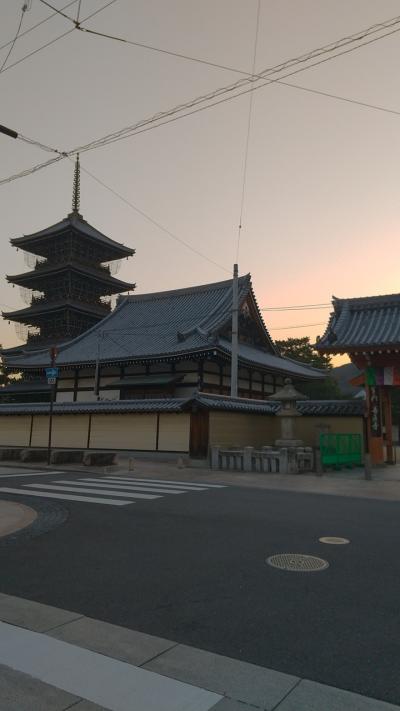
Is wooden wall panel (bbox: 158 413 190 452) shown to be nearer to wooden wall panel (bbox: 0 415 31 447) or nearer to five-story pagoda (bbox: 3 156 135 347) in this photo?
wooden wall panel (bbox: 0 415 31 447)

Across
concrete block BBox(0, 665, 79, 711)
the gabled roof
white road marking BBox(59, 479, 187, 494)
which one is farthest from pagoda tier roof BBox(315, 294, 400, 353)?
concrete block BBox(0, 665, 79, 711)

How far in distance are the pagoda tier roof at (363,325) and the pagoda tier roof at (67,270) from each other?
26.8m

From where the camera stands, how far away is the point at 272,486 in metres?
13.4

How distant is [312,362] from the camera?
1823 inches

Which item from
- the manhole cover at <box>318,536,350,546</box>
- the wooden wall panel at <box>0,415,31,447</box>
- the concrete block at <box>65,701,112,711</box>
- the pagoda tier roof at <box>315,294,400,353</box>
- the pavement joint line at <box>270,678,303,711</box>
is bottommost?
the concrete block at <box>65,701,112,711</box>

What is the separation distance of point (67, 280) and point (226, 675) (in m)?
41.9

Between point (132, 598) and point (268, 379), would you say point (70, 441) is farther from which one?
point (132, 598)

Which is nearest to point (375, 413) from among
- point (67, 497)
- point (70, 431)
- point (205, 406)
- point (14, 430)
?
point (205, 406)

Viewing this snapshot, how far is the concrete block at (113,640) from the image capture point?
3326 millimetres

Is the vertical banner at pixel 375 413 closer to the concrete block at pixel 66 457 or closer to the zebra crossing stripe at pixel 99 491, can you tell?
the zebra crossing stripe at pixel 99 491

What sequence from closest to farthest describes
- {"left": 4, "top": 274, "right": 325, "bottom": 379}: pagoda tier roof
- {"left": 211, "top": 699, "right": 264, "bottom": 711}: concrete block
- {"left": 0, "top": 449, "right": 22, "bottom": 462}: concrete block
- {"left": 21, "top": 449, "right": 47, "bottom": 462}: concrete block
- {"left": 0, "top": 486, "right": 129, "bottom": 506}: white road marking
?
{"left": 211, "top": 699, "right": 264, "bottom": 711}: concrete block < {"left": 0, "top": 486, "right": 129, "bottom": 506}: white road marking < {"left": 21, "top": 449, "right": 47, "bottom": 462}: concrete block < {"left": 0, "top": 449, "right": 22, "bottom": 462}: concrete block < {"left": 4, "top": 274, "right": 325, "bottom": 379}: pagoda tier roof

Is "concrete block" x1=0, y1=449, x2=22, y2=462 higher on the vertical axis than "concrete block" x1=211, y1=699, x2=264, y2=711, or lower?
higher

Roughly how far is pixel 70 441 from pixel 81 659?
23100 mm

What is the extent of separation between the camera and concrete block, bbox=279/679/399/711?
106 inches
